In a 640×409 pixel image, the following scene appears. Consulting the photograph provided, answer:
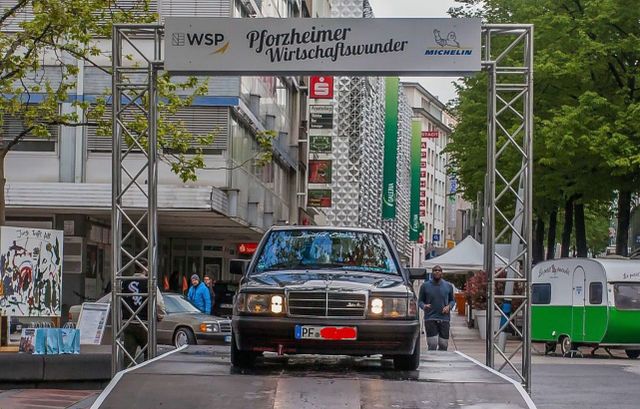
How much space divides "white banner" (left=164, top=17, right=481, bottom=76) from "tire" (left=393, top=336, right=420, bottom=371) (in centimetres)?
365

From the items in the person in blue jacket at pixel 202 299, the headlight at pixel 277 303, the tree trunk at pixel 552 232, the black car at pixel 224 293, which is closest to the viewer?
the headlight at pixel 277 303

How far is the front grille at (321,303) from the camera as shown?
1259 centimetres

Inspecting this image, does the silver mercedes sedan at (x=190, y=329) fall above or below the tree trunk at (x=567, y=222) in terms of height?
below

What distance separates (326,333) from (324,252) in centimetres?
172

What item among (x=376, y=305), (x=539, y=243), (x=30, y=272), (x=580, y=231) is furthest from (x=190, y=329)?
(x=539, y=243)

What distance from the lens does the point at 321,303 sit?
12.6 meters

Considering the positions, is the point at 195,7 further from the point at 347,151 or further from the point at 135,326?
the point at 347,151

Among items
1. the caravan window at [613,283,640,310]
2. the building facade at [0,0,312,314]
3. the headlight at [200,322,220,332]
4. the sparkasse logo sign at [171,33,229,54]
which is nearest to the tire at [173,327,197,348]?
the headlight at [200,322,220,332]

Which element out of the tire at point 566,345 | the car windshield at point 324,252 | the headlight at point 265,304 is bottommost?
the tire at point 566,345

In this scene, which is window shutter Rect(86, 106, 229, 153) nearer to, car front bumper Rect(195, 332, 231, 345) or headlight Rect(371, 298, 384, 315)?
car front bumper Rect(195, 332, 231, 345)

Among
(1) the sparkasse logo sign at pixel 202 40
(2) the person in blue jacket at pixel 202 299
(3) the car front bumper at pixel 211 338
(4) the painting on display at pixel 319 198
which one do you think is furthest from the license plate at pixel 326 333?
(4) the painting on display at pixel 319 198

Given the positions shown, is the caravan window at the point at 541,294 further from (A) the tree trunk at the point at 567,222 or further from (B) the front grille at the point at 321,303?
(B) the front grille at the point at 321,303

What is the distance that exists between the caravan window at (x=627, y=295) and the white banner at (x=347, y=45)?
17.8 metres

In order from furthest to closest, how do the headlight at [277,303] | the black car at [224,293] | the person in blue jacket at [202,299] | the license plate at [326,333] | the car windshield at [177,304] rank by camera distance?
the black car at [224,293]
the person in blue jacket at [202,299]
the car windshield at [177,304]
the headlight at [277,303]
the license plate at [326,333]
